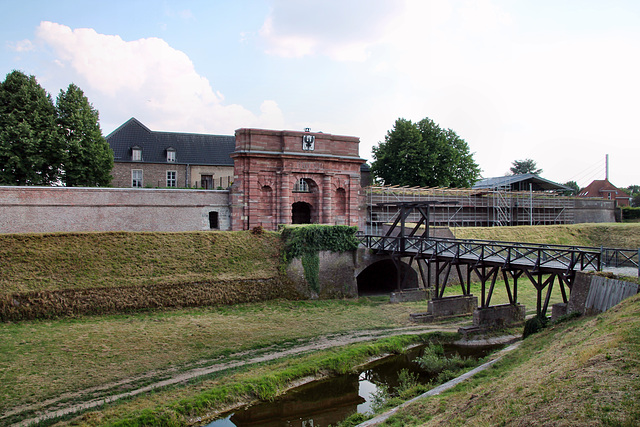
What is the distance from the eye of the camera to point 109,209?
25.1 metres

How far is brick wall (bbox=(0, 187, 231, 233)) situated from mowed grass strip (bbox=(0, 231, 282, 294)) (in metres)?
4.17

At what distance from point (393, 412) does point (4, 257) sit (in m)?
17.2

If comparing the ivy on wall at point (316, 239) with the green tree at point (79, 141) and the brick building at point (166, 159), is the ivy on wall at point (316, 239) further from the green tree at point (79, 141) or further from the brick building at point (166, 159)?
the green tree at point (79, 141)

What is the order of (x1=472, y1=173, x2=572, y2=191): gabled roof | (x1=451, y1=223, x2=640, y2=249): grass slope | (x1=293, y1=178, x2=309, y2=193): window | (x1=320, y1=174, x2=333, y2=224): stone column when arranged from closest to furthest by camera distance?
(x1=320, y1=174, x2=333, y2=224): stone column < (x1=451, y1=223, x2=640, y2=249): grass slope < (x1=293, y1=178, x2=309, y2=193): window < (x1=472, y1=173, x2=572, y2=191): gabled roof

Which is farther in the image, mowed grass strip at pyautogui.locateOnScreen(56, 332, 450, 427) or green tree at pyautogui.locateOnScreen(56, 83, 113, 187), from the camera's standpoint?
green tree at pyautogui.locateOnScreen(56, 83, 113, 187)

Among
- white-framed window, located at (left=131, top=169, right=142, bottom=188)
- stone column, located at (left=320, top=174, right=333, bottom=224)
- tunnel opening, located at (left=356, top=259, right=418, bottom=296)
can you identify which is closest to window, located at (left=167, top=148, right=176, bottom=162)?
white-framed window, located at (left=131, top=169, right=142, bottom=188)

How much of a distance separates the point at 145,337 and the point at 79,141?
16.6m

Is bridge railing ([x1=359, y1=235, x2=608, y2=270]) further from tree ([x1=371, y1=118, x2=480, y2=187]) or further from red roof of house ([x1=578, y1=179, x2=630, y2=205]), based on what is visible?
red roof of house ([x1=578, y1=179, x2=630, y2=205])

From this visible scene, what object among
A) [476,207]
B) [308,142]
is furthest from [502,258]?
[476,207]

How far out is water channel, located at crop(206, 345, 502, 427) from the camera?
416 inches

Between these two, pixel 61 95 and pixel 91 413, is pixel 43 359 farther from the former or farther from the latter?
pixel 61 95

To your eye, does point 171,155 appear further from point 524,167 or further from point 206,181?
point 524,167

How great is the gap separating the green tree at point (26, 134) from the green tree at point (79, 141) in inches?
21.6

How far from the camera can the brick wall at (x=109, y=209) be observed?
2320 centimetres
